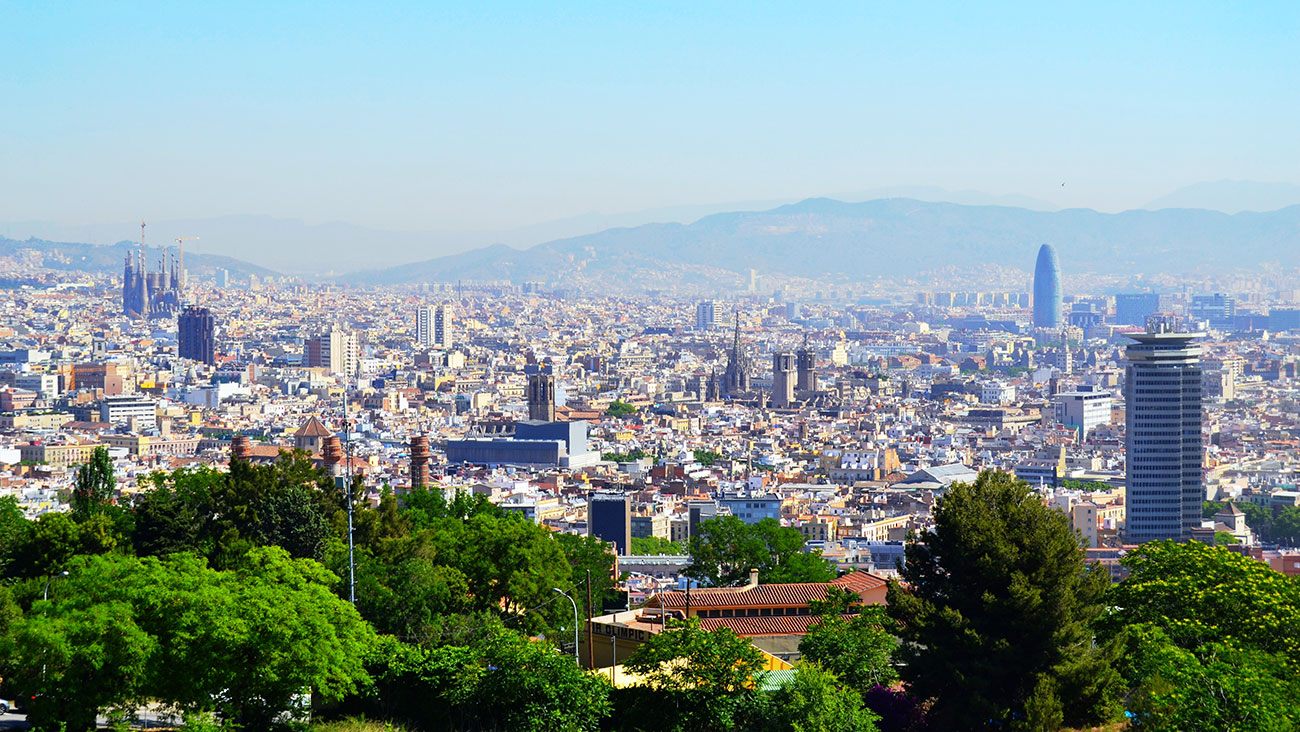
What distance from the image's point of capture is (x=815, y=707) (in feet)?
60.9

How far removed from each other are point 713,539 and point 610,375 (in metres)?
136

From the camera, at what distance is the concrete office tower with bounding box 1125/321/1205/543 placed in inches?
2448

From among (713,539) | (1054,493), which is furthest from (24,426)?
(713,539)

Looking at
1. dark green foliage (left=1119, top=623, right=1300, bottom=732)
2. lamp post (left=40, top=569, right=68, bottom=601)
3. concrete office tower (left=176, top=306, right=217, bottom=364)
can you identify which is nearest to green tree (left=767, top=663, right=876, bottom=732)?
dark green foliage (left=1119, top=623, right=1300, bottom=732)

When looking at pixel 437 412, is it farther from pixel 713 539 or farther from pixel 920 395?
pixel 713 539

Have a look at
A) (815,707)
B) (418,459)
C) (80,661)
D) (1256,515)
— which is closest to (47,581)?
(80,661)

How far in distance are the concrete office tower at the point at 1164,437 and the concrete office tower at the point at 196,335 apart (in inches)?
4533

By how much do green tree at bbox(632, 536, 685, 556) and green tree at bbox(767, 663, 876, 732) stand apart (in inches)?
1444

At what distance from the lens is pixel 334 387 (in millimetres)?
151125

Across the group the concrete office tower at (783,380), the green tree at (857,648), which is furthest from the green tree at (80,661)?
the concrete office tower at (783,380)

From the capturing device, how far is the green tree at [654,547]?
5728 centimetres

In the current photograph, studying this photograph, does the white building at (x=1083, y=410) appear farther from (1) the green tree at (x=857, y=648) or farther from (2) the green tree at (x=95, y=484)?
(1) the green tree at (x=857, y=648)

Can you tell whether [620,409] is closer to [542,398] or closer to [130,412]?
[542,398]

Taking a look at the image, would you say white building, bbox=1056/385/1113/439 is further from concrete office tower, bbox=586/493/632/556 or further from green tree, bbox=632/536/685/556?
green tree, bbox=632/536/685/556
